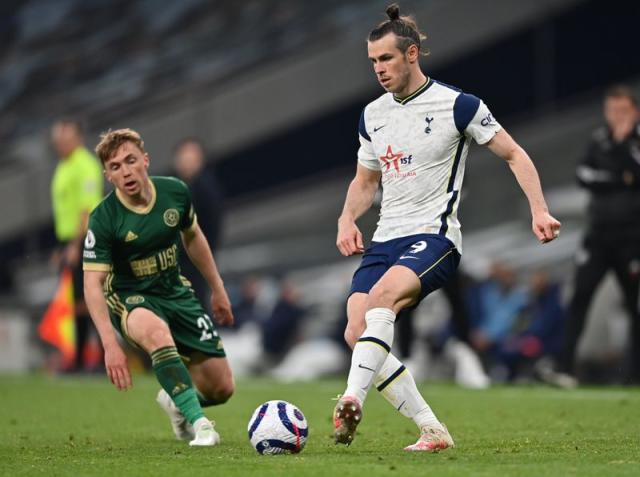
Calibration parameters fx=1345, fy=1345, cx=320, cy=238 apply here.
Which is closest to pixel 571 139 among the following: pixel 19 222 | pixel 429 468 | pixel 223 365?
pixel 19 222

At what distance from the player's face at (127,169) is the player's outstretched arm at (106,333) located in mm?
496

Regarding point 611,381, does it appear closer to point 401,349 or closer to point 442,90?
point 401,349

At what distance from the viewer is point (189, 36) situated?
79.0 ft

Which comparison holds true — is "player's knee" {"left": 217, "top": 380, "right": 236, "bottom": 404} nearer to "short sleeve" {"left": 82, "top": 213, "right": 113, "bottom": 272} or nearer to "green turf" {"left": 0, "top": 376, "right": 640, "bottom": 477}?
"green turf" {"left": 0, "top": 376, "right": 640, "bottom": 477}

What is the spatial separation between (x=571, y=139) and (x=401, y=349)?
6.75 metres

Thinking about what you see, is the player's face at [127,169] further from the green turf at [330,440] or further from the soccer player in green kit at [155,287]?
the green turf at [330,440]

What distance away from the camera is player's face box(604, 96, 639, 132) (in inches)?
445

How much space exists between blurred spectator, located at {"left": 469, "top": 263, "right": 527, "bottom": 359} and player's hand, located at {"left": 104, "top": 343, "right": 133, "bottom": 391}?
307 inches

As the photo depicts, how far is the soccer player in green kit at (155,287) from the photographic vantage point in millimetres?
7016

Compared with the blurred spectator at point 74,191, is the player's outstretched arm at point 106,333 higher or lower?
lower

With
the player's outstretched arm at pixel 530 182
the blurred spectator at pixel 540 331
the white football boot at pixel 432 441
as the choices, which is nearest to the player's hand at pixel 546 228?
the player's outstretched arm at pixel 530 182

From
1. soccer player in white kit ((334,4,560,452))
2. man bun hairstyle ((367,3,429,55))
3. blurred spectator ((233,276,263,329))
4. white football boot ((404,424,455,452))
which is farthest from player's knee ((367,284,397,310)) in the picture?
blurred spectator ((233,276,263,329))

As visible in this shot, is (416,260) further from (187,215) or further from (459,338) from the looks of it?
(459,338)

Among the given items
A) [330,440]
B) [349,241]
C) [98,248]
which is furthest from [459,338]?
[349,241]
